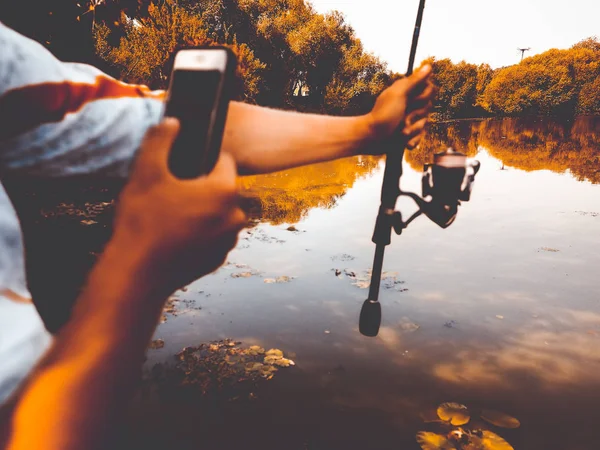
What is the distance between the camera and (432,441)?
3064 mm

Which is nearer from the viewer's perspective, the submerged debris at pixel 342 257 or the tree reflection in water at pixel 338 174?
the submerged debris at pixel 342 257

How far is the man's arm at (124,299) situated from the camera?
19.0 inches

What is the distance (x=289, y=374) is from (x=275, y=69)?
3185 cm

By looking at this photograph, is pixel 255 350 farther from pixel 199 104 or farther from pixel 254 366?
pixel 199 104

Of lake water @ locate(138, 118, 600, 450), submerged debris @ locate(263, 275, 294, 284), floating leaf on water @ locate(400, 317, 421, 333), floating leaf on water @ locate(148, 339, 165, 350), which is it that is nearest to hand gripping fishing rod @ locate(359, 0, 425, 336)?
lake water @ locate(138, 118, 600, 450)

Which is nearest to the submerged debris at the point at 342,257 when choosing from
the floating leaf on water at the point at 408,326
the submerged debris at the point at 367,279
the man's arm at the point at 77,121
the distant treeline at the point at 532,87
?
the submerged debris at the point at 367,279

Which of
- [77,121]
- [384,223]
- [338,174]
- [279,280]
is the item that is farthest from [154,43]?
[77,121]

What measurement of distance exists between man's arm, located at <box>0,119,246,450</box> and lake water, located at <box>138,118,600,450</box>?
2919mm

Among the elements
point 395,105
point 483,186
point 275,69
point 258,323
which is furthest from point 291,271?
point 275,69

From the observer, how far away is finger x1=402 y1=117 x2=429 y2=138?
1644 millimetres

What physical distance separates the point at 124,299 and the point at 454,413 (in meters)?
3.53

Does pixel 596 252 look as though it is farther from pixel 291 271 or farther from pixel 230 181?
pixel 230 181

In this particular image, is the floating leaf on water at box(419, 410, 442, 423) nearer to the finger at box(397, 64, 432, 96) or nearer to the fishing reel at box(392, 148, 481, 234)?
the fishing reel at box(392, 148, 481, 234)

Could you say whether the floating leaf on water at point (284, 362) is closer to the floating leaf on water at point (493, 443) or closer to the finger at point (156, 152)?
the floating leaf on water at point (493, 443)
